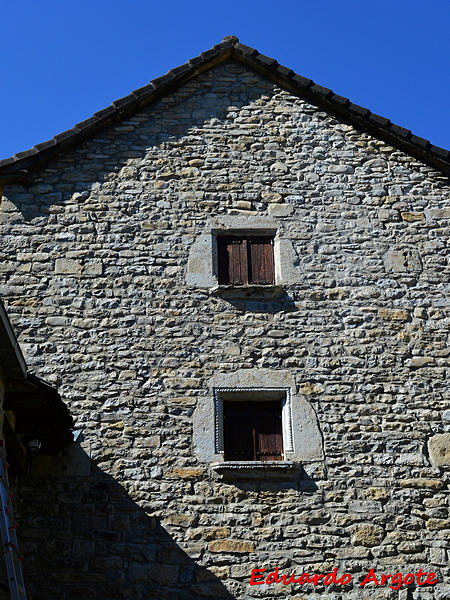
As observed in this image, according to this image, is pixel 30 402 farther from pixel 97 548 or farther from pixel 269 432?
pixel 269 432

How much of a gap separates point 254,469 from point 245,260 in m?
2.28

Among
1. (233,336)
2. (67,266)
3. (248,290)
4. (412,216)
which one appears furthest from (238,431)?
(412,216)

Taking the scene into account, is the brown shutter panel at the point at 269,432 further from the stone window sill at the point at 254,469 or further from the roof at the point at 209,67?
the roof at the point at 209,67

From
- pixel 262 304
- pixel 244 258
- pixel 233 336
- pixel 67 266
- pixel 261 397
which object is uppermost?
pixel 244 258

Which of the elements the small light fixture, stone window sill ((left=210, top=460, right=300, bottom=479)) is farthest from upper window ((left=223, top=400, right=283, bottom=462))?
the small light fixture

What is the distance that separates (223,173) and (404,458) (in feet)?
12.0

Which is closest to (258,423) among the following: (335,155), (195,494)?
(195,494)

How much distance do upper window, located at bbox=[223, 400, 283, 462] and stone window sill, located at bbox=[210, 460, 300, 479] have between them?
197 mm

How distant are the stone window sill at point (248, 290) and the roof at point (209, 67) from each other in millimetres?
2399

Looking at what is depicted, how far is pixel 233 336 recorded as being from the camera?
789cm

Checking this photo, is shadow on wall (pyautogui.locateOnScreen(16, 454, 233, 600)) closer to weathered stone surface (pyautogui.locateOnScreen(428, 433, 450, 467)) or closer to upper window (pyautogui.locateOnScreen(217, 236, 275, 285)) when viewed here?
weathered stone surface (pyautogui.locateOnScreen(428, 433, 450, 467))

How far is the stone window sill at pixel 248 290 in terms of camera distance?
8039 mm

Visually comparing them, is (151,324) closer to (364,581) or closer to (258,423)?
(258,423)

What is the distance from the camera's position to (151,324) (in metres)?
7.91
